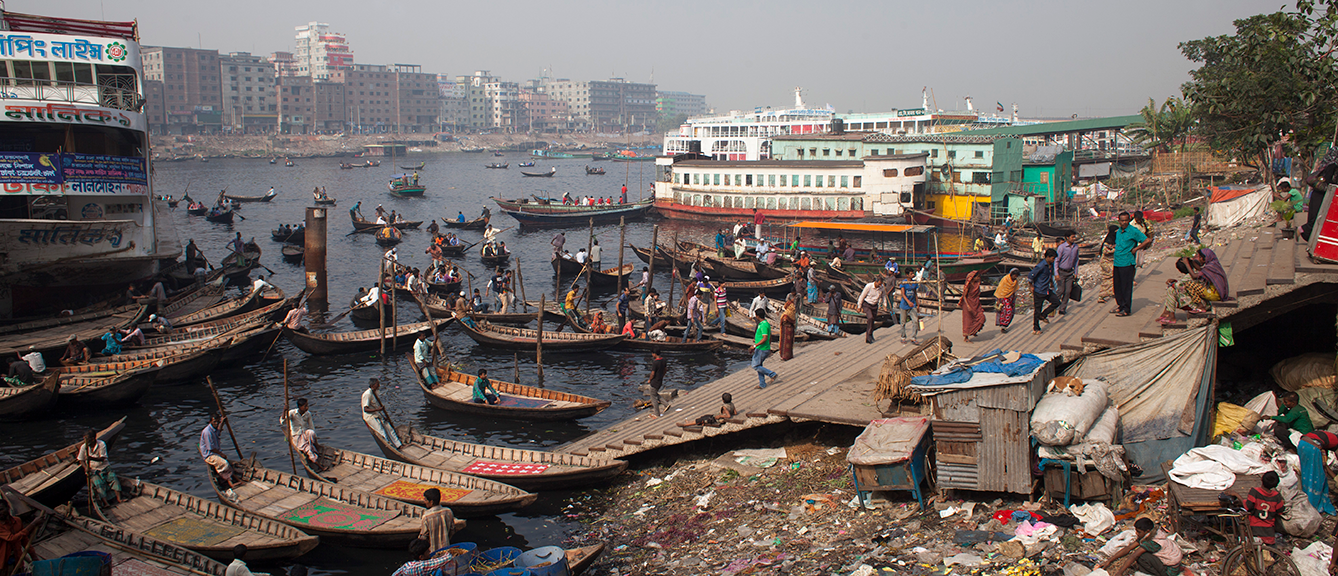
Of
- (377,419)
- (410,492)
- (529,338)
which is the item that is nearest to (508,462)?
(410,492)

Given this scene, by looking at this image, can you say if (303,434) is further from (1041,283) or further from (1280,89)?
(1280,89)

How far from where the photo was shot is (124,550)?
10836 mm

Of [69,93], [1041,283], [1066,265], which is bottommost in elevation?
[1041,283]

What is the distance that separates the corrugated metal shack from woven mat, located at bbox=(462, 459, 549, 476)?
6.49 meters

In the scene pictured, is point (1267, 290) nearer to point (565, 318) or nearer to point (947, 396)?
point (947, 396)

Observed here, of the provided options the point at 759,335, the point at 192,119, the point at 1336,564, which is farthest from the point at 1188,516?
the point at 192,119

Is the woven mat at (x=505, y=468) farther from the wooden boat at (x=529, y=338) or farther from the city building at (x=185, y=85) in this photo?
the city building at (x=185, y=85)

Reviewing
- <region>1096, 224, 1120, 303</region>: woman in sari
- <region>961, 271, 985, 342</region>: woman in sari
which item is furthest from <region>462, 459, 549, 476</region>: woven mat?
<region>1096, 224, 1120, 303</region>: woman in sari

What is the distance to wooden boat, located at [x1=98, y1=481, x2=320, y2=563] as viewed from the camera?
37.3 ft

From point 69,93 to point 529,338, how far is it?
A: 55.6ft

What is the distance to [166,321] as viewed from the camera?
24.0 meters

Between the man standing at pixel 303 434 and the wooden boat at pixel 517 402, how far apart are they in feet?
13.6

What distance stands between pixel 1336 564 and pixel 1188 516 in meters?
1.27

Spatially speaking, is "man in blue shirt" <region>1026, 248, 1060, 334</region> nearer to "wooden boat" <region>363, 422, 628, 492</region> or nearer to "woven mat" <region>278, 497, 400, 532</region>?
"wooden boat" <region>363, 422, 628, 492</region>
